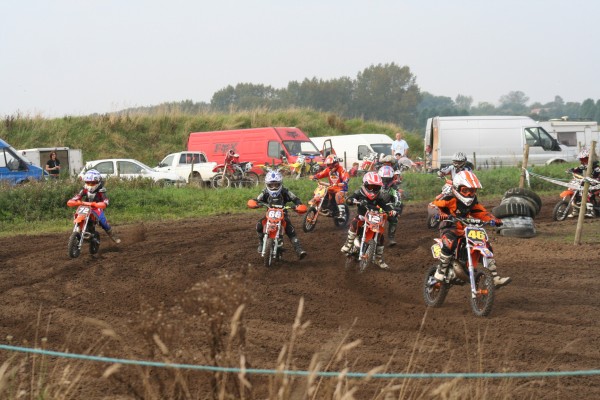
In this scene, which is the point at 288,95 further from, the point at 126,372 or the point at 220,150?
the point at 126,372

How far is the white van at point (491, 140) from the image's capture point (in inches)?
1243

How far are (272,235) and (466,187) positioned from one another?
4.12 metres

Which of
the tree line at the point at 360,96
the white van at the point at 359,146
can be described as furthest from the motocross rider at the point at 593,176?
the tree line at the point at 360,96

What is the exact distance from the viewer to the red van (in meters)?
33.1

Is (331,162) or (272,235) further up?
(331,162)

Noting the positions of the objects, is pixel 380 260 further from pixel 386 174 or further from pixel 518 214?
pixel 518 214

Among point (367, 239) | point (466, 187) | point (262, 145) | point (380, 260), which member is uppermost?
point (466, 187)

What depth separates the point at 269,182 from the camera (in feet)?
45.7

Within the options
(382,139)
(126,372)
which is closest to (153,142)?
(382,139)

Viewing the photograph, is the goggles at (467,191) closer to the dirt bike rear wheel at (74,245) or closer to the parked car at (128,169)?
the dirt bike rear wheel at (74,245)

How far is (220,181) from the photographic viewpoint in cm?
2873

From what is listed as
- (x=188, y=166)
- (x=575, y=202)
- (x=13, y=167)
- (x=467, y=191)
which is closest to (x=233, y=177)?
(x=188, y=166)

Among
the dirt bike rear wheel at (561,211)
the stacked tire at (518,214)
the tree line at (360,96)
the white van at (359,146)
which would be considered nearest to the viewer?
the stacked tire at (518,214)

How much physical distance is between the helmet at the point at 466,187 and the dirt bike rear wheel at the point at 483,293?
0.89 m
